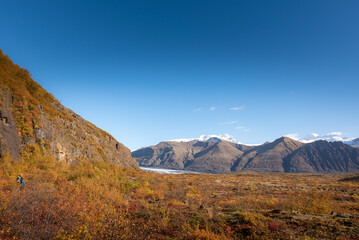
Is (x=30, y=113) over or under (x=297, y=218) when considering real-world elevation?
over

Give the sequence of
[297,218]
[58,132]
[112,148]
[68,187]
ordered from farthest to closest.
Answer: [112,148] → [58,132] → [68,187] → [297,218]

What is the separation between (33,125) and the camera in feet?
60.4

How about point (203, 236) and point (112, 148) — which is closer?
point (203, 236)

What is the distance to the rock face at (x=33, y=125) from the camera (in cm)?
1571

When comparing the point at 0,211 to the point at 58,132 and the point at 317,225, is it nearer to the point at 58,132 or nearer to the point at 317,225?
the point at 317,225

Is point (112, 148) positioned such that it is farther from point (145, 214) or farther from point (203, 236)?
point (203, 236)

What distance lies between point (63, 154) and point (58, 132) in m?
3.70

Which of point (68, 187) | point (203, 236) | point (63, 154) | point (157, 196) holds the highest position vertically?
point (63, 154)

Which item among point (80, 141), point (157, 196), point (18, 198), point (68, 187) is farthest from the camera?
point (80, 141)

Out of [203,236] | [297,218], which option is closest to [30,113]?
[203,236]

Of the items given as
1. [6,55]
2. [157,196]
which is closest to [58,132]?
[6,55]

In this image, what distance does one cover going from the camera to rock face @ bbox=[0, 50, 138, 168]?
1571cm

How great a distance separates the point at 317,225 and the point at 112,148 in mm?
33561

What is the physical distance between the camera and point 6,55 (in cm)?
2361
